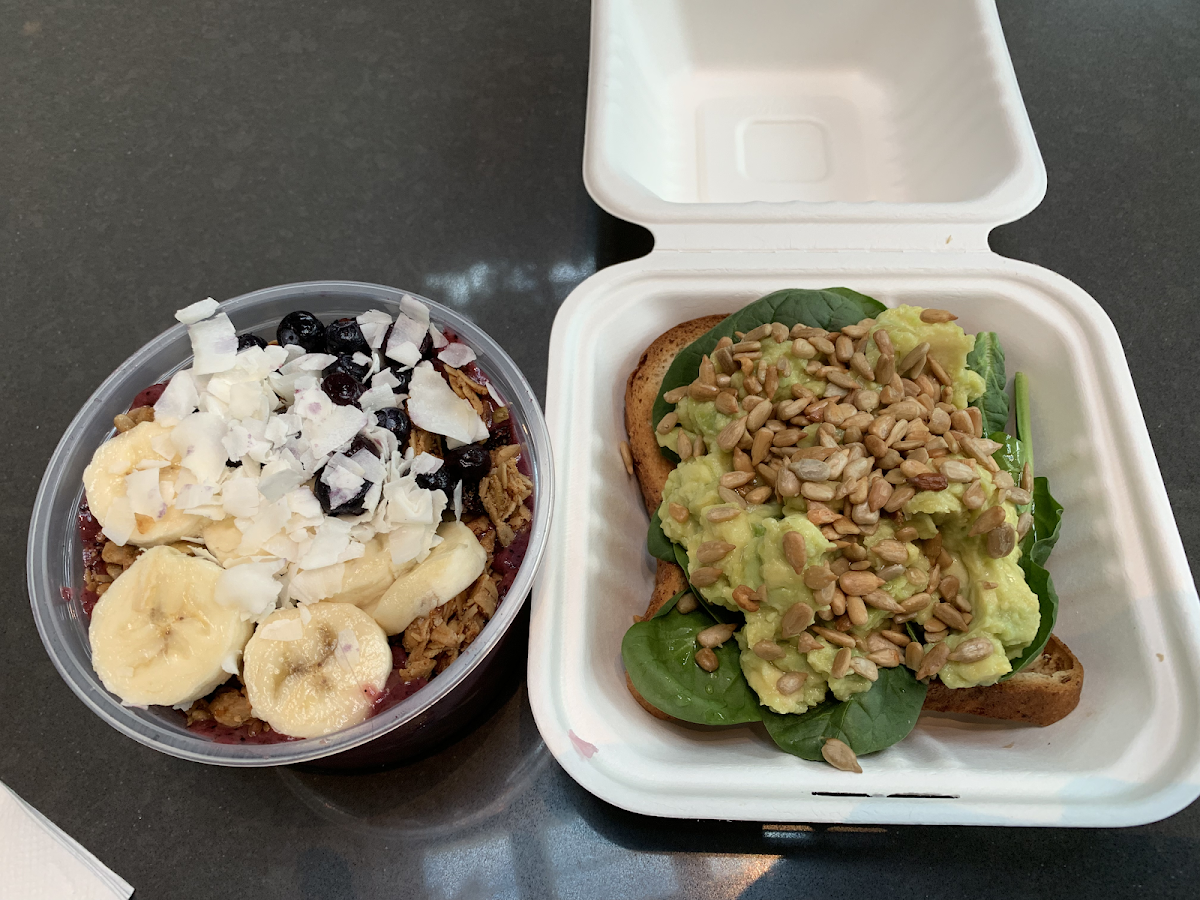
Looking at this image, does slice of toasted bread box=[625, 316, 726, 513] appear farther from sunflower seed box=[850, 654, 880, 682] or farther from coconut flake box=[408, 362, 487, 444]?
sunflower seed box=[850, 654, 880, 682]

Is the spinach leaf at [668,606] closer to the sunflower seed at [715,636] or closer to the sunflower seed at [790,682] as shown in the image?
the sunflower seed at [715,636]

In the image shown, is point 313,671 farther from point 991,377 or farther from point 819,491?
point 991,377

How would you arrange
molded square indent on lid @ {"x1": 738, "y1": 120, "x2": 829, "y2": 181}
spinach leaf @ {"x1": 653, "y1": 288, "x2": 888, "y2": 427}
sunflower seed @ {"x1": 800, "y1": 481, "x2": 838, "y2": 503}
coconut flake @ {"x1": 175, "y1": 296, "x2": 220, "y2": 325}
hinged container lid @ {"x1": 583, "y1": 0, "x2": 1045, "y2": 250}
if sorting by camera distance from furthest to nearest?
molded square indent on lid @ {"x1": 738, "y1": 120, "x2": 829, "y2": 181}, hinged container lid @ {"x1": 583, "y1": 0, "x2": 1045, "y2": 250}, spinach leaf @ {"x1": 653, "y1": 288, "x2": 888, "y2": 427}, coconut flake @ {"x1": 175, "y1": 296, "x2": 220, "y2": 325}, sunflower seed @ {"x1": 800, "y1": 481, "x2": 838, "y2": 503}

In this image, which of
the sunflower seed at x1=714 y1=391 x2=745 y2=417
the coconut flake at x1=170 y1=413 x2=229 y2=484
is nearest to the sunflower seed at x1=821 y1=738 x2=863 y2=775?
the sunflower seed at x1=714 y1=391 x2=745 y2=417

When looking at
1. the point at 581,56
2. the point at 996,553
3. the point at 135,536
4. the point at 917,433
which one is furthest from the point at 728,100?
the point at 135,536

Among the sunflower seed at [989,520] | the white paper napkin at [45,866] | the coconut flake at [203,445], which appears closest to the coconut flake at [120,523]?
the coconut flake at [203,445]

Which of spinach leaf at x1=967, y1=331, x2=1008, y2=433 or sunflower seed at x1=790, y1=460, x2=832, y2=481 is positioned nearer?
sunflower seed at x1=790, y1=460, x2=832, y2=481

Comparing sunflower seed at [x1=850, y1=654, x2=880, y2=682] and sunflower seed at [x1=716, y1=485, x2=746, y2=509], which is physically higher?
sunflower seed at [x1=716, y1=485, x2=746, y2=509]
